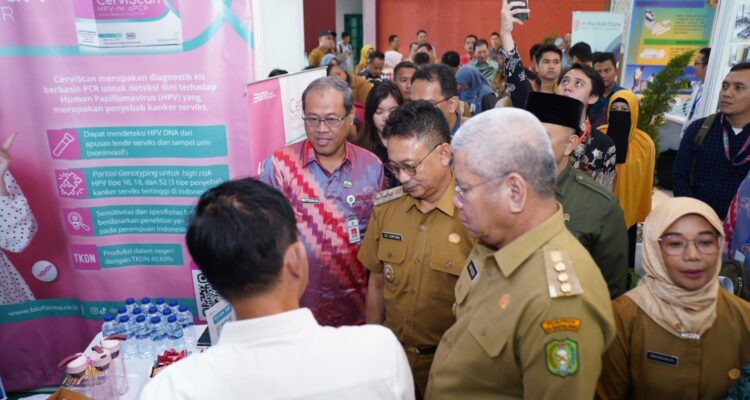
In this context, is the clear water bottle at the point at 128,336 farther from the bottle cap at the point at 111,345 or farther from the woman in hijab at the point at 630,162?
the woman in hijab at the point at 630,162

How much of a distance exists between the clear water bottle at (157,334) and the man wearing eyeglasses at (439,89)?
1884 millimetres

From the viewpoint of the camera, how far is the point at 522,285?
125cm

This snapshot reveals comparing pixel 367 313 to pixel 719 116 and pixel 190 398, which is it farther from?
pixel 719 116

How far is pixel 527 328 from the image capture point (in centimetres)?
119

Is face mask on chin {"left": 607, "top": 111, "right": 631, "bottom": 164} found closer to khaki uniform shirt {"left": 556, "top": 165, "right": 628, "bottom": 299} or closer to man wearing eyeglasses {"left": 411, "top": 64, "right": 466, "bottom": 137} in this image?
man wearing eyeglasses {"left": 411, "top": 64, "right": 466, "bottom": 137}

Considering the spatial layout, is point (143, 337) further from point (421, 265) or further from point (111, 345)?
point (421, 265)

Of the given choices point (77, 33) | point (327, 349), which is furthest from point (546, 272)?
point (77, 33)

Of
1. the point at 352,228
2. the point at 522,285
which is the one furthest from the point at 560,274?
the point at 352,228

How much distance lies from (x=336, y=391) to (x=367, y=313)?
1.22 m

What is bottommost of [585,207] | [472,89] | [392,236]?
[392,236]

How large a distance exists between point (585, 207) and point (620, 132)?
1788mm

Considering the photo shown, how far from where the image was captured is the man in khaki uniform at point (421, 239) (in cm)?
189

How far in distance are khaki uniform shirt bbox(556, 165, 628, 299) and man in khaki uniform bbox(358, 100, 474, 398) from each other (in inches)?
19.3

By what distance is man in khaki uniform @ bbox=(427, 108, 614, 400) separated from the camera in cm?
116
